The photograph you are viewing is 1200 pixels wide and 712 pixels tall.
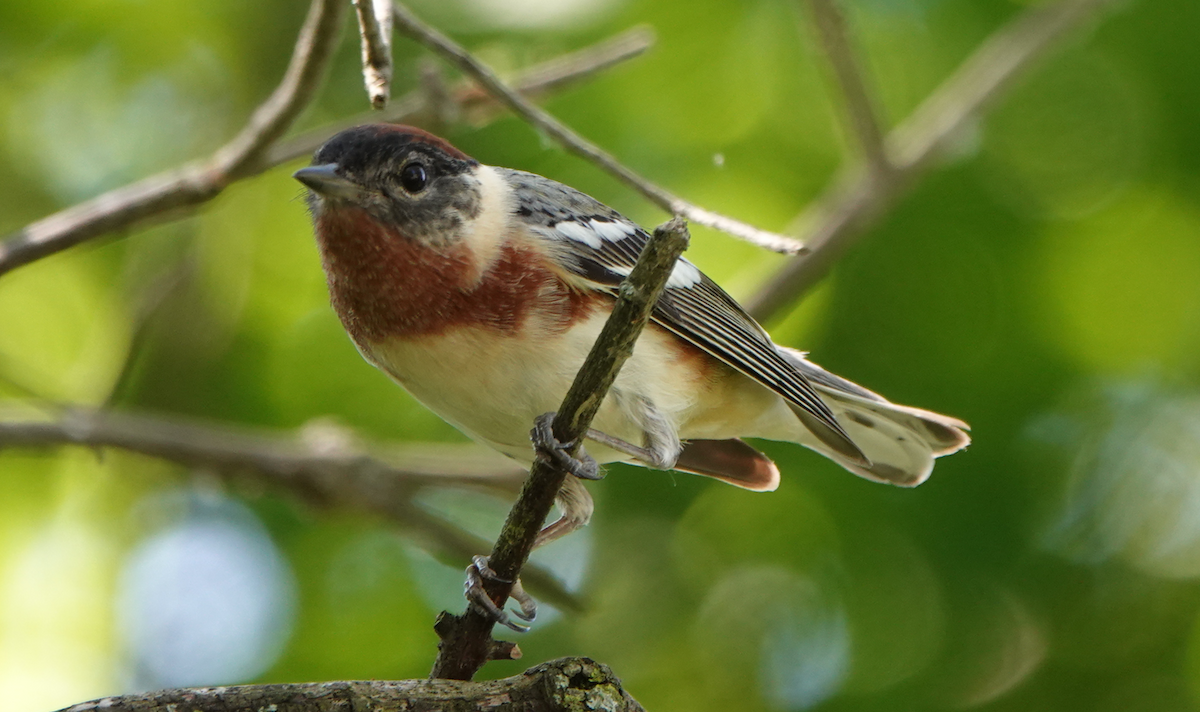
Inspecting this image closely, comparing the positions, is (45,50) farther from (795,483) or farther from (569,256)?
(795,483)

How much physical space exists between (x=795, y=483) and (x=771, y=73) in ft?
8.02

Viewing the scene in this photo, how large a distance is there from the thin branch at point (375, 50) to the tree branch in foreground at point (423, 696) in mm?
1416

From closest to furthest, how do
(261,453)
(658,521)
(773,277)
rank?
1. (261,453)
2. (773,277)
3. (658,521)

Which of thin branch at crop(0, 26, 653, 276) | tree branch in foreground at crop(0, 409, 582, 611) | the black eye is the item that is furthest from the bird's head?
tree branch in foreground at crop(0, 409, 582, 611)

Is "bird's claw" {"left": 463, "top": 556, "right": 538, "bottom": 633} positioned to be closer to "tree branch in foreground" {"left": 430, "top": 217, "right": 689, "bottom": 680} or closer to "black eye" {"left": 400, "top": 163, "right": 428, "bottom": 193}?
"tree branch in foreground" {"left": 430, "top": 217, "right": 689, "bottom": 680}

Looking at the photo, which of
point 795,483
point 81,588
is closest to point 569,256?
point 795,483

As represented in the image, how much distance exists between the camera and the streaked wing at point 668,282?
3.71 meters

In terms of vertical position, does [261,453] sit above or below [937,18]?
below

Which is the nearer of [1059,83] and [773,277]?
[773,277]

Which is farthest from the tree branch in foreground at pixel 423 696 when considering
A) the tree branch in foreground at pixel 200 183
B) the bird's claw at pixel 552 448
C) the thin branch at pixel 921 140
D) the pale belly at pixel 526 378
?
the thin branch at pixel 921 140

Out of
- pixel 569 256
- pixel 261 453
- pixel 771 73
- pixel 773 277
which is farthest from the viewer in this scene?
pixel 771 73

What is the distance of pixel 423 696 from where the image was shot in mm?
2629

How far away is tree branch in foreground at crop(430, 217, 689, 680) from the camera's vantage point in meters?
2.63

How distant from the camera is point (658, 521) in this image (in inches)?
235
